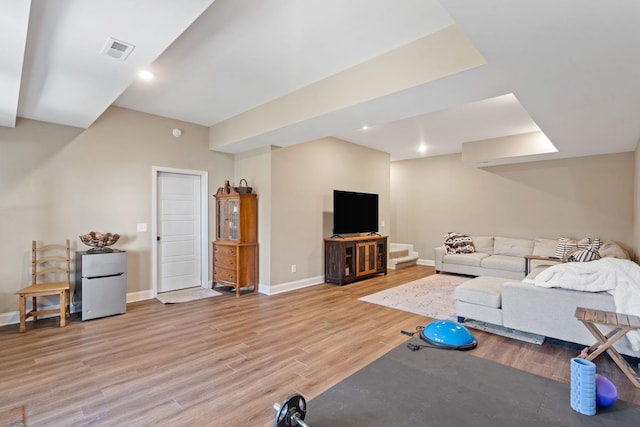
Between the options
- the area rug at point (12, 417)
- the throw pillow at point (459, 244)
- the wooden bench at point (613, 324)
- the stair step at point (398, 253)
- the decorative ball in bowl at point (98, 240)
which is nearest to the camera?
the area rug at point (12, 417)

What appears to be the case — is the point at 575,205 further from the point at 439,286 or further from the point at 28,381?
the point at 28,381

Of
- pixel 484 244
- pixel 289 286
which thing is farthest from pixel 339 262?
pixel 484 244

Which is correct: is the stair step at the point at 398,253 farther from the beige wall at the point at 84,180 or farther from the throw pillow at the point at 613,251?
the beige wall at the point at 84,180

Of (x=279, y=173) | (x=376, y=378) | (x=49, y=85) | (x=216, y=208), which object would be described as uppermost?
(x=49, y=85)

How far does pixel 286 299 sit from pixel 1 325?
11.3 ft

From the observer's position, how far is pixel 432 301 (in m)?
4.71

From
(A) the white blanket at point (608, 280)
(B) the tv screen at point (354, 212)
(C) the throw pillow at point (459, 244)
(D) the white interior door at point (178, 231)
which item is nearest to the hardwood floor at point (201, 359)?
(A) the white blanket at point (608, 280)

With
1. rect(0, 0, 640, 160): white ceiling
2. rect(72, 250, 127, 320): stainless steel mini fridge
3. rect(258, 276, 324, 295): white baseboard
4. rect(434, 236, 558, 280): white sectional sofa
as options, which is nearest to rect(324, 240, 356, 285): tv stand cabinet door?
rect(258, 276, 324, 295): white baseboard

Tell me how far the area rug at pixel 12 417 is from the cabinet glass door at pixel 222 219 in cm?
349

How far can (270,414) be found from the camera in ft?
6.85

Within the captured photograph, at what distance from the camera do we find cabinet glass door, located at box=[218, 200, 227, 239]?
216 inches

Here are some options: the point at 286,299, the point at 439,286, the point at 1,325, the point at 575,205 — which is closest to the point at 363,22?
the point at 286,299

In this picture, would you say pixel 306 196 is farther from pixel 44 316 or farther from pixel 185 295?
pixel 44 316

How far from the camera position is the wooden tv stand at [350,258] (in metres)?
5.87
